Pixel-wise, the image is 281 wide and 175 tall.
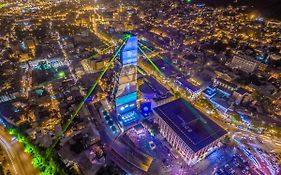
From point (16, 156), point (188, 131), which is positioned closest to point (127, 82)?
point (188, 131)

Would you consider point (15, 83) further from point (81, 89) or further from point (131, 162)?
point (131, 162)

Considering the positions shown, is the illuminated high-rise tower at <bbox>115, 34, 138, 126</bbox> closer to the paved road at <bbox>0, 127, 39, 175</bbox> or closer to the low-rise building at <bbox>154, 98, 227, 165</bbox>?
the low-rise building at <bbox>154, 98, 227, 165</bbox>

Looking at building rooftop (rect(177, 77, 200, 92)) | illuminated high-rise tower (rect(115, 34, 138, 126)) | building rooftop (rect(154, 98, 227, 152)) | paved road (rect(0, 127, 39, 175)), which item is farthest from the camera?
building rooftop (rect(177, 77, 200, 92))

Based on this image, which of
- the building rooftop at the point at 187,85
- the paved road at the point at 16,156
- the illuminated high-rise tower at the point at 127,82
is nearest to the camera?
the paved road at the point at 16,156

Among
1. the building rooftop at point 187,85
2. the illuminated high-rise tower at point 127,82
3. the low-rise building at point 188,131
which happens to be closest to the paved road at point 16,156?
the illuminated high-rise tower at point 127,82

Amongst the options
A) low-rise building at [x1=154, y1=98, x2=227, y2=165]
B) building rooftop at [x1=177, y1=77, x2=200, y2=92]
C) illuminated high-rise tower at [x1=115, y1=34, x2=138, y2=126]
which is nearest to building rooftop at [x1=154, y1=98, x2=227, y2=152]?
low-rise building at [x1=154, y1=98, x2=227, y2=165]

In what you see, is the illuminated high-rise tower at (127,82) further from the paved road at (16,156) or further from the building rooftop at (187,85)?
the paved road at (16,156)
